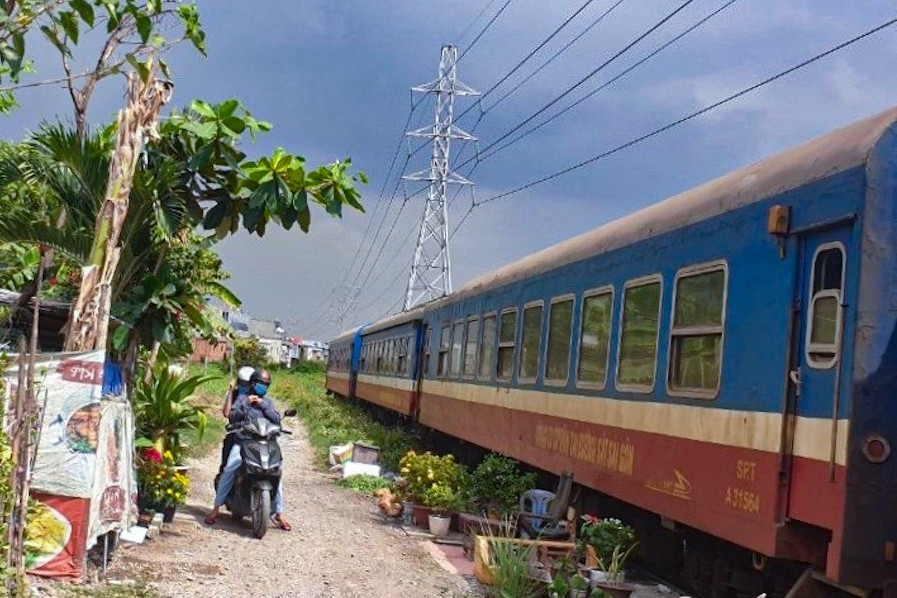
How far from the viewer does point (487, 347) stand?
15.1 meters

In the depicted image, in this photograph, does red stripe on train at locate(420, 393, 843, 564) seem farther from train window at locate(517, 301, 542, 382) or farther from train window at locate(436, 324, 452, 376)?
train window at locate(436, 324, 452, 376)

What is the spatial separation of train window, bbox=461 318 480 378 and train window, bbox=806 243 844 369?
936 centimetres

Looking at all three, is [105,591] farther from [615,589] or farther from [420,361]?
[420,361]

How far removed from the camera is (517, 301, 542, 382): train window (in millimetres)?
12531

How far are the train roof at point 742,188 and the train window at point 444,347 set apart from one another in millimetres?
5959

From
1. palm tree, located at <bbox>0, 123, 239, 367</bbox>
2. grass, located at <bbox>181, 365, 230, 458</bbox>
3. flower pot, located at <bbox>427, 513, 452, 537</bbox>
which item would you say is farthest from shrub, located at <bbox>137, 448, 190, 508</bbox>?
flower pot, located at <bbox>427, 513, 452, 537</bbox>

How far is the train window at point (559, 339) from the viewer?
1134 centimetres

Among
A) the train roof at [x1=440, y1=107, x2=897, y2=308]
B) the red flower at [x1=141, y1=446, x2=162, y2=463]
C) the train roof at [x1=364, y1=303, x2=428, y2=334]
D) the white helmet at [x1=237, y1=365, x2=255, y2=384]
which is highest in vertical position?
the train roof at [x1=440, y1=107, x2=897, y2=308]

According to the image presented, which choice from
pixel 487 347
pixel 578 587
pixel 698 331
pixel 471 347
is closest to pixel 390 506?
pixel 487 347

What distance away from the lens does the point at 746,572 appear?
26.2ft

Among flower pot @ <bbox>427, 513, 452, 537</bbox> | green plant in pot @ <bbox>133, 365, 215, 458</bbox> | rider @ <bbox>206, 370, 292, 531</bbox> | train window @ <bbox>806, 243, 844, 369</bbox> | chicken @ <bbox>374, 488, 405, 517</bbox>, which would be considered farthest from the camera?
chicken @ <bbox>374, 488, 405, 517</bbox>

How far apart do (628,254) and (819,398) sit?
12.1 feet

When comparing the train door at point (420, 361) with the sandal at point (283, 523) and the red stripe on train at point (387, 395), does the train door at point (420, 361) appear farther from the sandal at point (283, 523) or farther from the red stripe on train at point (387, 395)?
the sandal at point (283, 523)

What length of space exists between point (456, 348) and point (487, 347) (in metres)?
2.42
